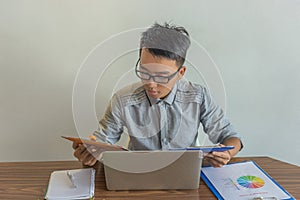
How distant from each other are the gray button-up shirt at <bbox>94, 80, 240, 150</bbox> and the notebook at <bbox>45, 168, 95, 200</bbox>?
8.8 inches

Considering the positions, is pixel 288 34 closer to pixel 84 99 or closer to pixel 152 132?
pixel 152 132

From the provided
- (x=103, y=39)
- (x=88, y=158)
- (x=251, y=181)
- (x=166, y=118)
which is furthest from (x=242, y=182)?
(x=103, y=39)

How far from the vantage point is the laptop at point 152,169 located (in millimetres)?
1008

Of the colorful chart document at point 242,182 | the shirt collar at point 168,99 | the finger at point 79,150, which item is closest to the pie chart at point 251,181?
the colorful chart document at point 242,182

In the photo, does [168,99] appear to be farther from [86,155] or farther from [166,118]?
[86,155]

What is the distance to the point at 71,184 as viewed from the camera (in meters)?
1.13

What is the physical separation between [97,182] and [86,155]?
11 centimetres

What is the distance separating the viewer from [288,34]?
1715mm

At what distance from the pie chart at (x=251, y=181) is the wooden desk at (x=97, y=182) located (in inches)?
2.6

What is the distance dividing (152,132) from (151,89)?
0.23 m

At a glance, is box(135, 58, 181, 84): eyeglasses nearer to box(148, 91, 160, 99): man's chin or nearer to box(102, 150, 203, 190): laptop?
box(148, 91, 160, 99): man's chin

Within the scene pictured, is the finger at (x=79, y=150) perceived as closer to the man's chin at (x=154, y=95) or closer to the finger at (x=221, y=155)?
the man's chin at (x=154, y=95)

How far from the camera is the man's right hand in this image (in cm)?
120

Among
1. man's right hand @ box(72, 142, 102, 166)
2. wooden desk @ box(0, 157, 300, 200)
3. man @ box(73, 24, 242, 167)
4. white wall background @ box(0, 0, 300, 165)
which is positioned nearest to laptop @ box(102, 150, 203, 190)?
wooden desk @ box(0, 157, 300, 200)
